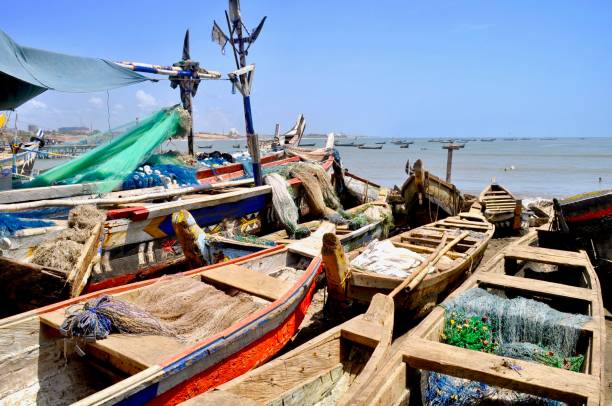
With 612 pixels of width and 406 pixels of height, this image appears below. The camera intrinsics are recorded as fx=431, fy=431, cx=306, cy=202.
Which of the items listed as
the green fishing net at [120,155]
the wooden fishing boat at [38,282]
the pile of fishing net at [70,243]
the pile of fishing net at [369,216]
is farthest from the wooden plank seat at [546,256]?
the green fishing net at [120,155]

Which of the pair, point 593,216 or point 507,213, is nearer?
point 593,216

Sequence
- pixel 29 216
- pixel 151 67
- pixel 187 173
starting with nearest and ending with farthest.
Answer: pixel 29 216 → pixel 151 67 → pixel 187 173

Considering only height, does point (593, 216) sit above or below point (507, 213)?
above

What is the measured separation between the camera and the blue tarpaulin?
6.34 meters

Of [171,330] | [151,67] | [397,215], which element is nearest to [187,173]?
[151,67]

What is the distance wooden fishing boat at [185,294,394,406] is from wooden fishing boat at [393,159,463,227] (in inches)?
330

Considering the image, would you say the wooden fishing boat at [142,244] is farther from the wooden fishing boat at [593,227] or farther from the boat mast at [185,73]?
the wooden fishing boat at [593,227]

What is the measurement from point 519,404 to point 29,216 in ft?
22.7

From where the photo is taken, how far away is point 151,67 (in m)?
9.00

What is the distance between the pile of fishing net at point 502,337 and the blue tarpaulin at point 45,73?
6.67 m

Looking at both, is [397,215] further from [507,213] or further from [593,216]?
[593,216]

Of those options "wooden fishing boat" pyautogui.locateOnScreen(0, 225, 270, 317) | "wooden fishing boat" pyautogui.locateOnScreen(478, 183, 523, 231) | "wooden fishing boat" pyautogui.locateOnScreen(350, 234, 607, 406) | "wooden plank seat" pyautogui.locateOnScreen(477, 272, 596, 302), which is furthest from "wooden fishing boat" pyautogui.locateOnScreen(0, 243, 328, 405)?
"wooden fishing boat" pyautogui.locateOnScreen(478, 183, 523, 231)

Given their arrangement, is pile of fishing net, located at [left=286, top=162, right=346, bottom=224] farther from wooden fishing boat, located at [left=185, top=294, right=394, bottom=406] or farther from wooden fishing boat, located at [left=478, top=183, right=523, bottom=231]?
wooden fishing boat, located at [left=185, top=294, right=394, bottom=406]

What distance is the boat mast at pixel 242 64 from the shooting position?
9.39m
